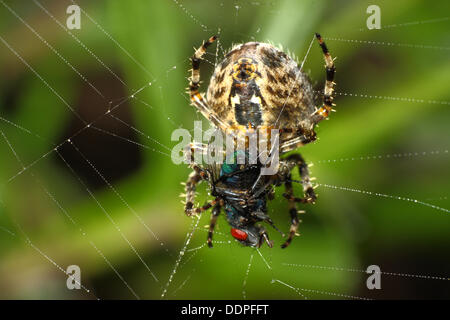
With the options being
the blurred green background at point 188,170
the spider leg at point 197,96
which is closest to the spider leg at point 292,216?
the blurred green background at point 188,170

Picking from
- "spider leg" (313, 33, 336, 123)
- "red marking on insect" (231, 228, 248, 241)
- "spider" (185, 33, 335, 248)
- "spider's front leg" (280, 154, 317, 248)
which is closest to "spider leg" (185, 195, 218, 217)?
"spider" (185, 33, 335, 248)

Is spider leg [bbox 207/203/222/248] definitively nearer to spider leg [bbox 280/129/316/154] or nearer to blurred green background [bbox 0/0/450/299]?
blurred green background [bbox 0/0/450/299]

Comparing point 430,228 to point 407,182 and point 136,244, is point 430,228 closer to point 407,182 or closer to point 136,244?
point 407,182

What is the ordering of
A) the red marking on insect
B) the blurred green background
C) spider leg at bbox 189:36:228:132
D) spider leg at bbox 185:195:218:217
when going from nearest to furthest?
the red marking on insect
spider leg at bbox 185:195:218:217
spider leg at bbox 189:36:228:132
the blurred green background

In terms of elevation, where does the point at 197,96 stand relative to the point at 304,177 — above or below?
above

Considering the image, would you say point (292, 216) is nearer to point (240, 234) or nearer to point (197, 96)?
point (240, 234)

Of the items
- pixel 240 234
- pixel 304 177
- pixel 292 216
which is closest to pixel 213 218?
pixel 240 234

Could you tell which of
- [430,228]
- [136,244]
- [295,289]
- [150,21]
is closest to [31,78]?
[150,21]
